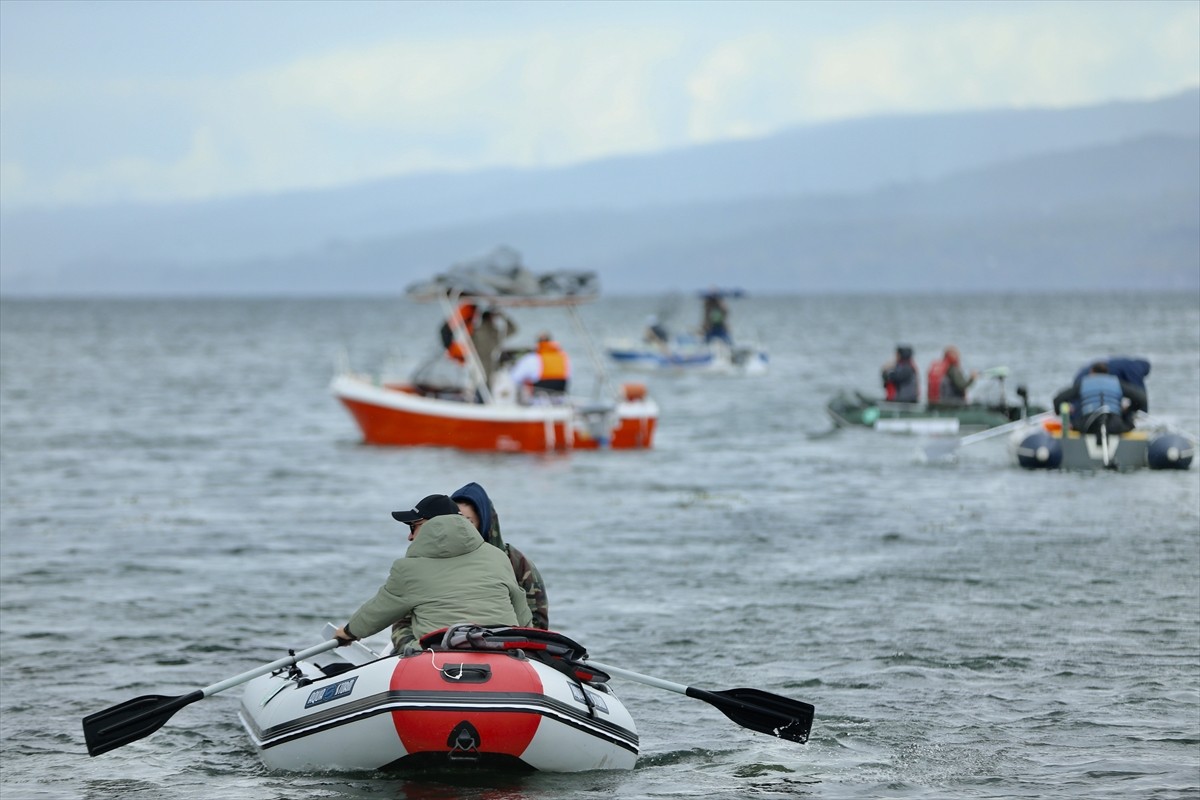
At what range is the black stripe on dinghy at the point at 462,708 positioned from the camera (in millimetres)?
9039

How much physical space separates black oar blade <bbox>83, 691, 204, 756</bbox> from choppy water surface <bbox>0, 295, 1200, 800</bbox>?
1.31 ft

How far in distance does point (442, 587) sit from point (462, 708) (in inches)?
38.4

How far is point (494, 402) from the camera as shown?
2748cm

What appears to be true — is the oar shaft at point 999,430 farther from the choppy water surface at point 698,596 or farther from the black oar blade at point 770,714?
the black oar blade at point 770,714

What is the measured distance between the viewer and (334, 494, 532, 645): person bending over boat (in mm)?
9727

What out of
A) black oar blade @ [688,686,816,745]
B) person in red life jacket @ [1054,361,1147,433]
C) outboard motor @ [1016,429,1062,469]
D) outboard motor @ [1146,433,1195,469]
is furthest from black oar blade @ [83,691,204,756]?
outboard motor @ [1146,433,1195,469]

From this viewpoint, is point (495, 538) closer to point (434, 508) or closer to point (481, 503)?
point (481, 503)

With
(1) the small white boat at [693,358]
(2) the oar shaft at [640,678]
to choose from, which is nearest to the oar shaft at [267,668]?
(2) the oar shaft at [640,678]

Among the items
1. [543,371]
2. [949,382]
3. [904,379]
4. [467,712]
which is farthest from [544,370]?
[467,712]

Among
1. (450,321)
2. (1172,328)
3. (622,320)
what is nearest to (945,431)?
(450,321)

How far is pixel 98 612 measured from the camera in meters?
15.9

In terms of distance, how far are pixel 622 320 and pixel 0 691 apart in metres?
128

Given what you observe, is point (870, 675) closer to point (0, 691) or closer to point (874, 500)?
point (0, 691)

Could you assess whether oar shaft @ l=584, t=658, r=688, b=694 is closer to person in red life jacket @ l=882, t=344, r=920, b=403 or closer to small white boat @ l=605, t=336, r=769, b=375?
person in red life jacket @ l=882, t=344, r=920, b=403
